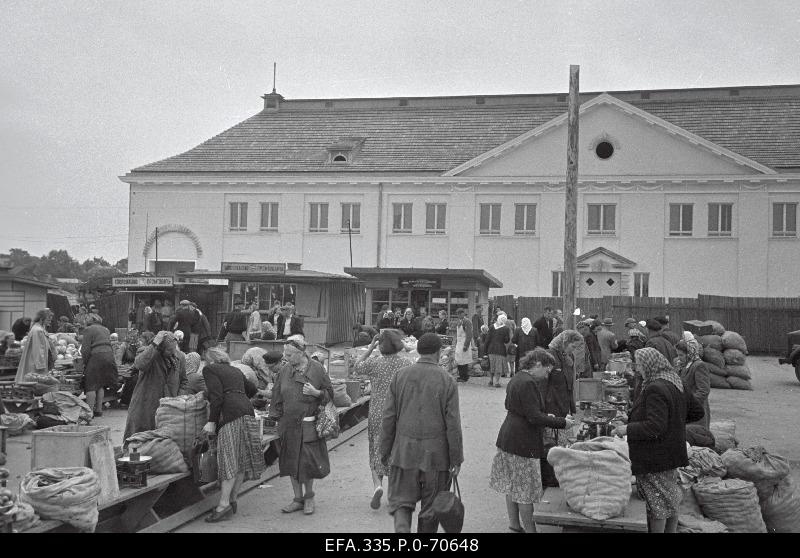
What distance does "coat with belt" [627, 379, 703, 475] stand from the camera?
258 inches

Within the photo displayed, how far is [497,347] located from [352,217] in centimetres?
2038

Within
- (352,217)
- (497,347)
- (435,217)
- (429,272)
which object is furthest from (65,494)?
(352,217)

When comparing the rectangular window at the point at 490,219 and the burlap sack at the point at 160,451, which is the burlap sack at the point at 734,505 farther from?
the rectangular window at the point at 490,219

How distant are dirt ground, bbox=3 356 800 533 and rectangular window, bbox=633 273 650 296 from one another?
17.8m

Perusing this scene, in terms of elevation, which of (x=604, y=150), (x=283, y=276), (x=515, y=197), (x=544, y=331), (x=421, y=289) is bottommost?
(x=544, y=331)

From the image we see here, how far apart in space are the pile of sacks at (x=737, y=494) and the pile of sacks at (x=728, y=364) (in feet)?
36.3

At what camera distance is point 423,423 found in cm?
634

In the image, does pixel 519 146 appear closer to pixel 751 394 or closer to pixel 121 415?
pixel 751 394

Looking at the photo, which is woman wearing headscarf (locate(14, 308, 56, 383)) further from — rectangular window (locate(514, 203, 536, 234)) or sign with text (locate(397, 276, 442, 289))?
rectangular window (locate(514, 203, 536, 234))

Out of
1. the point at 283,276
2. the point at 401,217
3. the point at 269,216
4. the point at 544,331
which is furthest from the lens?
the point at 269,216

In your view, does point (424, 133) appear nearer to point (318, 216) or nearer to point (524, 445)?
point (318, 216)

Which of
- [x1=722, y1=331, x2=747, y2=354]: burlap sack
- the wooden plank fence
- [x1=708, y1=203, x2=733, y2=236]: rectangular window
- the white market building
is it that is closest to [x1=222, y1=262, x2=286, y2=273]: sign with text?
the white market building

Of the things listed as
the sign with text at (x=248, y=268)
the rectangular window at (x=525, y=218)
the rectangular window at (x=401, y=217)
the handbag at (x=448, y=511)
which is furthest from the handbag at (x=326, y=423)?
the rectangular window at (x=401, y=217)

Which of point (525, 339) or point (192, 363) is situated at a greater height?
point (525, 339)
